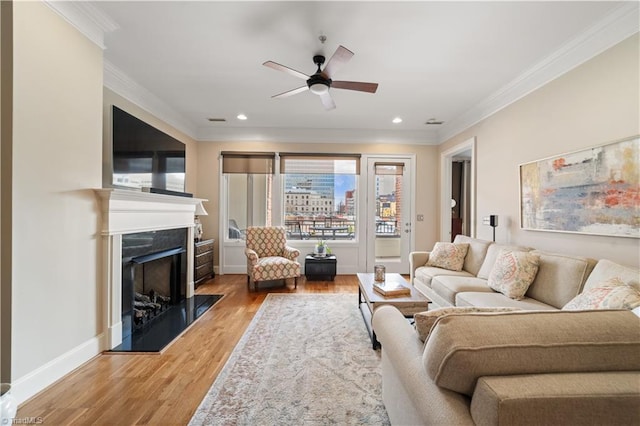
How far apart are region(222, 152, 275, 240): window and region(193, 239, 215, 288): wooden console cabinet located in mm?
587

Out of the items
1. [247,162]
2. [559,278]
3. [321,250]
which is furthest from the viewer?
[247,162]

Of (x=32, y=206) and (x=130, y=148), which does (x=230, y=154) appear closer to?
(x=130, y=148)

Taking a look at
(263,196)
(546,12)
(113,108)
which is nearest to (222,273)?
(263,196)

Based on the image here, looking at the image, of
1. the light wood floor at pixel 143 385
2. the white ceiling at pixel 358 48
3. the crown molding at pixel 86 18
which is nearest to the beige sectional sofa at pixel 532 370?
the light wood floor at pixel 143 385

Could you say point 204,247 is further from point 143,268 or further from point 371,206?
point 371,206

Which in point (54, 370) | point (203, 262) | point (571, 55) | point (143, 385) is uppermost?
point (571, 55)

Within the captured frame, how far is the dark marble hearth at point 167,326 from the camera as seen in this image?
2482mm

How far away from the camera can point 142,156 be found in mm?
3160

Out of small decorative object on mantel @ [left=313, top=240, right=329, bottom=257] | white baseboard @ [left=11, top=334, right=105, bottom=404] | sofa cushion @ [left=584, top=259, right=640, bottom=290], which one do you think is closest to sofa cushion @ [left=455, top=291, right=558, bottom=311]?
sofa cushion @ [left=584, top=259, right=640, bottom=290]

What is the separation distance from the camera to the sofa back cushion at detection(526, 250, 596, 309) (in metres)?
2.15

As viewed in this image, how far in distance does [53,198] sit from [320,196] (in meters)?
3.89

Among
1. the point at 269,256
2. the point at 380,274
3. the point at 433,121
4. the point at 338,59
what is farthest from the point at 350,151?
the point at 338,59

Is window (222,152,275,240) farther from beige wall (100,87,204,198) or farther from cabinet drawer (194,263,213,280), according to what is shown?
cabinet drawer (194,263,213,280)

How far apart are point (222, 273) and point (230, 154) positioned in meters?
2.26
